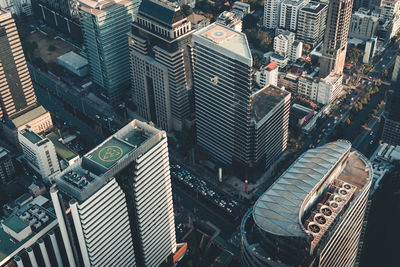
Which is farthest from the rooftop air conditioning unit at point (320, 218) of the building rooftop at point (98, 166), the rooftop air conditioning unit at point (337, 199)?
the building rooftop at point (98, 166)

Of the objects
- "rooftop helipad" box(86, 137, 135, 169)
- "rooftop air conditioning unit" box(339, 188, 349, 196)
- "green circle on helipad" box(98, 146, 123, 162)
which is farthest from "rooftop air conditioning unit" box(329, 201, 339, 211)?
"green circle on helipad" box(98, 146, 123, 162)

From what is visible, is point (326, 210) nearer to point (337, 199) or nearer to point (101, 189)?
point (337, 199)

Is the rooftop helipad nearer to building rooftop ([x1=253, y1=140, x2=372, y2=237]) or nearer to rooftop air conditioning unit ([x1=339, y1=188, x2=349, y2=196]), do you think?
building rooftop ([x1=253, y1=140, x2=372, y2=237])

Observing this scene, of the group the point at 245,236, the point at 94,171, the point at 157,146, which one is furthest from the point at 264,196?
the point at 94,171

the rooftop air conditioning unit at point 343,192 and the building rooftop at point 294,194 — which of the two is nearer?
the building rooftop at point 294,194

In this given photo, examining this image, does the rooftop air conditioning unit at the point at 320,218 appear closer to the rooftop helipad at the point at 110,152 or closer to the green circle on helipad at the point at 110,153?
the rooftop helipad at the point at 110,152

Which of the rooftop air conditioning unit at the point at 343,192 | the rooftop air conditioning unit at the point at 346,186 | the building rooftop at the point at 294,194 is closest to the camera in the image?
the building rooftop at the point at 294,194

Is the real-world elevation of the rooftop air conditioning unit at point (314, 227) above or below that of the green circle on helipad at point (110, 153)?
below
